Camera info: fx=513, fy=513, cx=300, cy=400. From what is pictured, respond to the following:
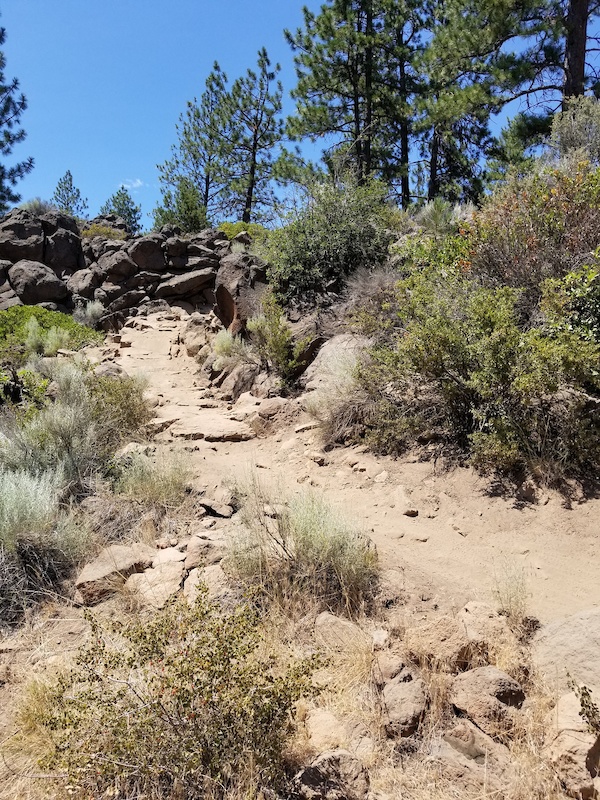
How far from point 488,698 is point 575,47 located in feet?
47.5

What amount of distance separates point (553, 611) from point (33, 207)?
2352 centimetres

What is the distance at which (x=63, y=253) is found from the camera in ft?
60.2

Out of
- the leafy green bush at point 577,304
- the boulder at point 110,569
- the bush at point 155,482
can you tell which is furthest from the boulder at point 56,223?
the leafy green bush at point 577,304

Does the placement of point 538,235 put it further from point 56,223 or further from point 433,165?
point 56,223

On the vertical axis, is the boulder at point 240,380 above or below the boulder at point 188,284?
below

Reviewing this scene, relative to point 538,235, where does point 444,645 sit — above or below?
below

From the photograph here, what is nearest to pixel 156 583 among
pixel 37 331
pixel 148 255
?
pixel 37 331

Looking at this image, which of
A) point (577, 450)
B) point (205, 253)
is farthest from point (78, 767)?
point (205, 253)

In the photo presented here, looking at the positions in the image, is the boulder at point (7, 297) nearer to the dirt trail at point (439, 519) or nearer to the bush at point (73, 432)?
the bush at point (73, 432)

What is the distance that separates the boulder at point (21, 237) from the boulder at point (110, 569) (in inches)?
683

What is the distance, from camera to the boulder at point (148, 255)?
17.3m

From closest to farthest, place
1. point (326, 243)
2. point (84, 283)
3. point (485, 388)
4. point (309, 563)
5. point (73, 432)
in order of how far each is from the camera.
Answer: point (309, 563), point (485, 388), point (73, 432), point (326, 243), point (84, 283)

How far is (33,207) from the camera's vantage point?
822 inches

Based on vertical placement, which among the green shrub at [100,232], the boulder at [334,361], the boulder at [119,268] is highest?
the green shrub at [100,232]
